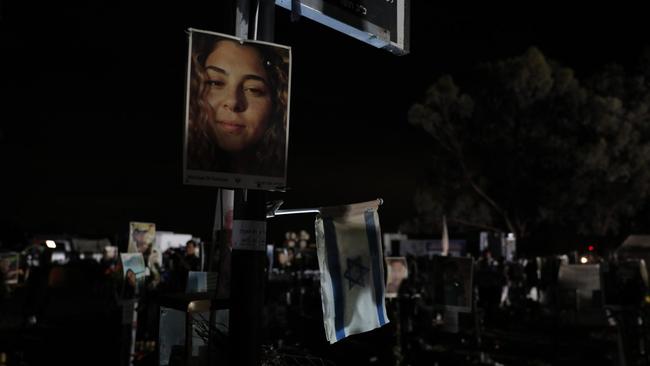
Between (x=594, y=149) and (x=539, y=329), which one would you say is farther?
(x=594, y=149)

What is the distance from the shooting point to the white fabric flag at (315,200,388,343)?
14.5 ft

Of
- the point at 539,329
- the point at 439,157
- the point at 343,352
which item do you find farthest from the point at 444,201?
the point at 343,352

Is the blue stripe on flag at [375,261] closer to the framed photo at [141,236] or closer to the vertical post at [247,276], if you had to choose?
the vertical post at [247,276]

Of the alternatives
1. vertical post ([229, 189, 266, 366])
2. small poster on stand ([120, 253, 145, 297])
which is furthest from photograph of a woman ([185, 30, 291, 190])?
small poster on stand ([120, 253, 145, 297])

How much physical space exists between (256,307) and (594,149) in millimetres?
32488

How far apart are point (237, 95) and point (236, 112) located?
0.10 meters

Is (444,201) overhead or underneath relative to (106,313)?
overhead

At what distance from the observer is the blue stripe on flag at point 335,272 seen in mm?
4426

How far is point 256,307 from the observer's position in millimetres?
3662

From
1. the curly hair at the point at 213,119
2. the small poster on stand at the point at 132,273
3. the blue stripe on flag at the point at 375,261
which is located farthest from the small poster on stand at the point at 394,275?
the curly hair at the point at 213,119

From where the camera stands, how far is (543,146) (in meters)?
33.9

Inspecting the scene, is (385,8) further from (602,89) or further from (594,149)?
(602,89)

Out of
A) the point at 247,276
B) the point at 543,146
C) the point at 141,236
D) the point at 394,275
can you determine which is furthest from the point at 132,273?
the point at 543,146

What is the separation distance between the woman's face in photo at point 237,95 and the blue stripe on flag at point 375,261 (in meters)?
Answer: 1.42
